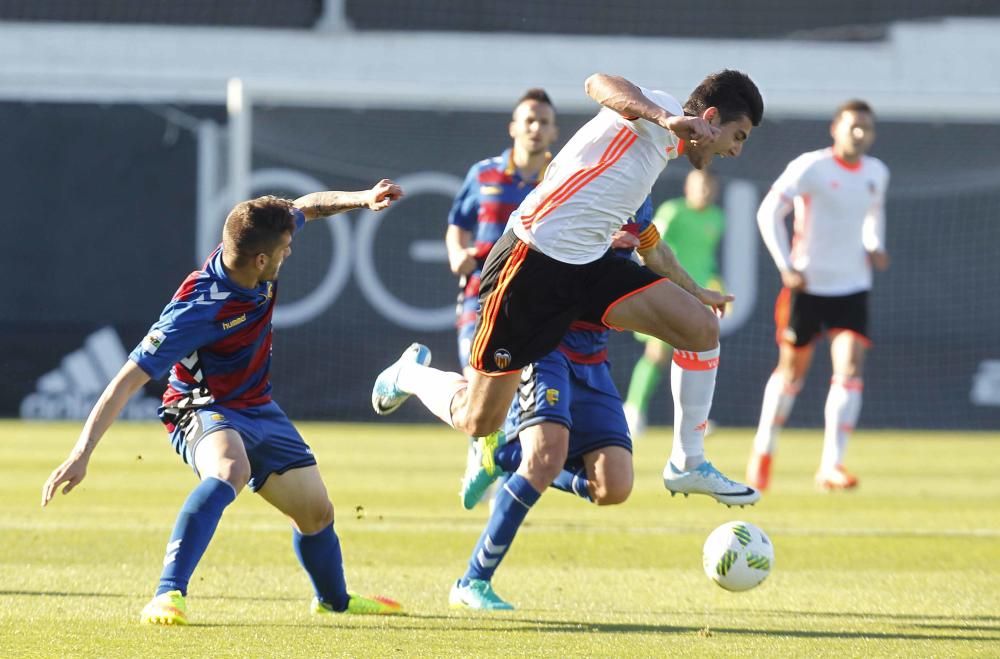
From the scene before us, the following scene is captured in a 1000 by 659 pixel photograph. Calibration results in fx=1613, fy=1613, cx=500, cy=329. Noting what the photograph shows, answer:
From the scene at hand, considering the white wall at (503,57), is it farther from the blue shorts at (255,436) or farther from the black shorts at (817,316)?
the blue shorts at (255,436)

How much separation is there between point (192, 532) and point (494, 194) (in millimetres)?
3636

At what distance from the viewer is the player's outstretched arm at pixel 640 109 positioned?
5238mm

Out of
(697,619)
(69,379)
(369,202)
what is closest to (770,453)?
(697,619)

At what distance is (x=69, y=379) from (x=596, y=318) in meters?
12.6

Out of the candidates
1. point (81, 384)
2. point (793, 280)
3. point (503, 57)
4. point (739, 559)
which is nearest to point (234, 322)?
point (739, 559)

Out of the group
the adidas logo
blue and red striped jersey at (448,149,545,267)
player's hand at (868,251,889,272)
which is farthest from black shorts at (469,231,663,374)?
the adidas logo

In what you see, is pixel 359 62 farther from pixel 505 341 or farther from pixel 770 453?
pixel 505 341

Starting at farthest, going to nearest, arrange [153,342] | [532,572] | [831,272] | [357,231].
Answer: [357,231]
[831,272]
[532,572]
[153,342]

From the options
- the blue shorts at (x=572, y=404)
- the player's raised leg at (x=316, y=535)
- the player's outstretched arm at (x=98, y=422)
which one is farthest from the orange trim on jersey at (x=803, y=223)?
the player's outstretched arm at (x=98, y=422)

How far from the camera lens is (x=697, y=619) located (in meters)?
6.10

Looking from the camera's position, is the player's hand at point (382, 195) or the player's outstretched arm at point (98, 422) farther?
the player's hand at point (382, 195)

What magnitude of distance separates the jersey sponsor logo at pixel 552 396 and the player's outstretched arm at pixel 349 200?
109 cm

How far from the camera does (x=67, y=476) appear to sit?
516cm

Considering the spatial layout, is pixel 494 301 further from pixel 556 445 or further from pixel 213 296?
pixel 213 296
